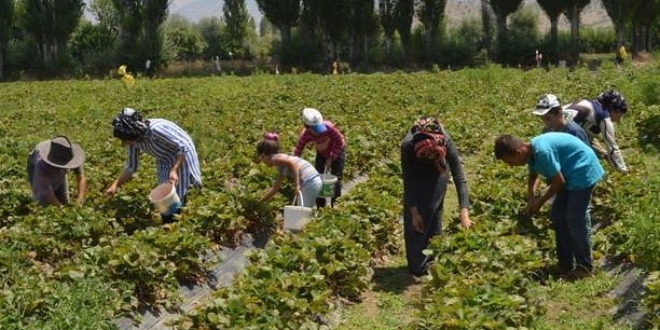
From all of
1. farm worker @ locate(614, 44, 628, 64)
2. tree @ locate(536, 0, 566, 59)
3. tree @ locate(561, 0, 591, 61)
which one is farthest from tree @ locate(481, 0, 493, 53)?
farm worker @ locate(614, 44, 628, 64)

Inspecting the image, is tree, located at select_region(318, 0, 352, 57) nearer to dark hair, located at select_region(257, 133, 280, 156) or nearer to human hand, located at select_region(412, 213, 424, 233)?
dark hair, located at select_region(257, 133, 280, 156)

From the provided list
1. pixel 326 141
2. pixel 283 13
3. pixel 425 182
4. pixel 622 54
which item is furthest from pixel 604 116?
pixel 283 13

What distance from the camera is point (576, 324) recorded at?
→ 5.13 meters

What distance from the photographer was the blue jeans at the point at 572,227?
572 cm

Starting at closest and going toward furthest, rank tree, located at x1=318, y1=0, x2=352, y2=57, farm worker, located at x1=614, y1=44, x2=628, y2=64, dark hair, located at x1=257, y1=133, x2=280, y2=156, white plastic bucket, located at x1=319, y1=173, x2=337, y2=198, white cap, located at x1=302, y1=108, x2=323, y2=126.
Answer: dark hair, located at x1=257, y1=133, x2=280, y2=156, white plastic bucket, located at x1=319, y1=173, x2=337, y2=198, white cap, located at x1=302, y1=108, x2=323, y2=126, farm worker, located at x1=614, y1=44, x2=628, y2=64, tree, located at x1=318, y1=0, x2=352, y2=57

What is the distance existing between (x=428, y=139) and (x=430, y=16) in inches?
1482

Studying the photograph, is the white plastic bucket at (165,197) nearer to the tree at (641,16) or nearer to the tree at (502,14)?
the tree at (641,16)

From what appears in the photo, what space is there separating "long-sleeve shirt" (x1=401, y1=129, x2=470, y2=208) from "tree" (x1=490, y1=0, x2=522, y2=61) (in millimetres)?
35044

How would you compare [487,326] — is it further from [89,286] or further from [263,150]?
[263,150]

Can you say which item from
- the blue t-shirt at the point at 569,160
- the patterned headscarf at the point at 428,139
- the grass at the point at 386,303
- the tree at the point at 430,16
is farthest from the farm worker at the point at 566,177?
the tree at the point at 430,16

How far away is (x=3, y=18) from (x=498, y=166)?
37530mm

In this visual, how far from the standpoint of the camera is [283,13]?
40469 millimetres

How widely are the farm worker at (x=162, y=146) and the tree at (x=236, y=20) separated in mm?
43907

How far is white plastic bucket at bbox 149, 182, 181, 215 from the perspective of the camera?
6.37m
